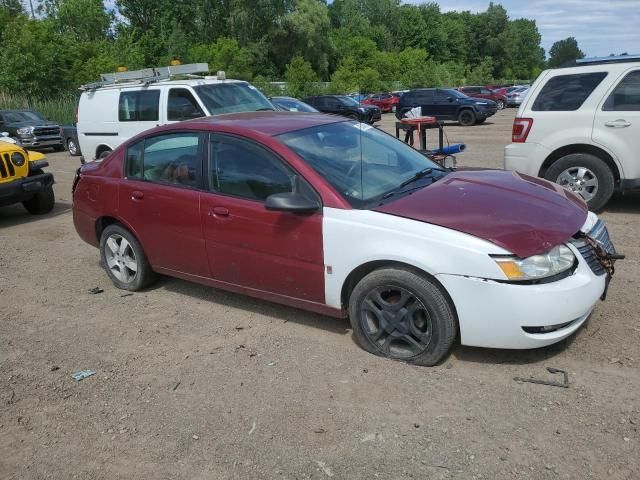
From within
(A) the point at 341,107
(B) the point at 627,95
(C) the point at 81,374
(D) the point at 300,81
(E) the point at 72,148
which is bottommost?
(C) the point at 81,374

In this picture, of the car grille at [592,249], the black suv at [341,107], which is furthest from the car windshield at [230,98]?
the black suv at [341,107]

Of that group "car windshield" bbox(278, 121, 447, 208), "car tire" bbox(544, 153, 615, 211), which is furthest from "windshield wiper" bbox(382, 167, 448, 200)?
"car tire" bbox(544, 153, 615, 211)

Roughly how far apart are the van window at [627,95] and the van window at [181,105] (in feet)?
19.5

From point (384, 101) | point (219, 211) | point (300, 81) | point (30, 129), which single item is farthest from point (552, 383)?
point (300, 81)

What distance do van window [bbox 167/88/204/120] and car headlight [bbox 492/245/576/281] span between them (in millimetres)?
6999

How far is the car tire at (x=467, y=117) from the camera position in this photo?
25438 mm

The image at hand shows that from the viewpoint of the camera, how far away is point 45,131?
19.6 metres

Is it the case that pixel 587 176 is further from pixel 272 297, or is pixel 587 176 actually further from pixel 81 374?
pixel 81 374

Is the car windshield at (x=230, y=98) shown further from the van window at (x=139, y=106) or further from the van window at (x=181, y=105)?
the van window at (x=139, y=106)

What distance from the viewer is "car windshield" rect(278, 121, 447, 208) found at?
4.02 m

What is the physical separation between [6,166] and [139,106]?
264cm

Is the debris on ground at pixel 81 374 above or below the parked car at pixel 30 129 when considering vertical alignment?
below

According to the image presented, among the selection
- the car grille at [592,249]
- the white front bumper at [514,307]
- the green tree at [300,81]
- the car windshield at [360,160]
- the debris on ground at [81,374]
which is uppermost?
the green tree at [300,81]

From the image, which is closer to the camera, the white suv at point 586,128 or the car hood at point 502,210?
the car hood at point 502,210
